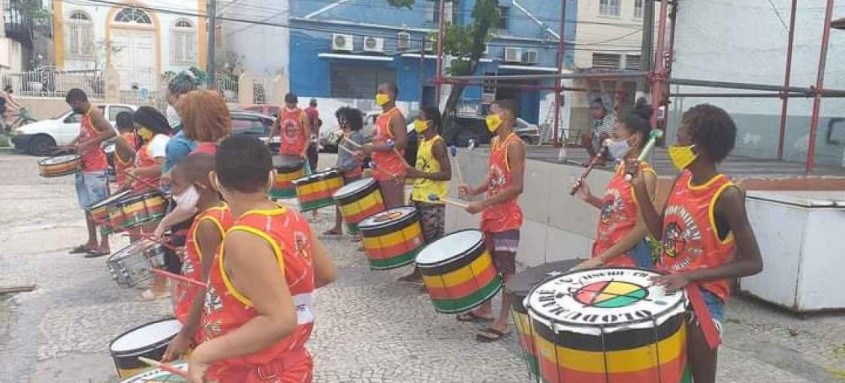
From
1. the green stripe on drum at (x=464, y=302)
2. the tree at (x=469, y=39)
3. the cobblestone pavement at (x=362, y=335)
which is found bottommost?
the cobblestone pavement at (x=362, y=335)

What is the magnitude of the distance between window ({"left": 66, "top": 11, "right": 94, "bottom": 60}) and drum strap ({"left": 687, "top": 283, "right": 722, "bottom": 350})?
97.6ft

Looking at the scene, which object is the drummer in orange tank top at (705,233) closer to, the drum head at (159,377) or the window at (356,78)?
the drum head at (159,377)

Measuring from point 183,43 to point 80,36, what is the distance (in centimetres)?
391

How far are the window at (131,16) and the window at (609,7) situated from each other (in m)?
18.7

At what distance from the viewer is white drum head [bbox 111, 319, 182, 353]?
318cm

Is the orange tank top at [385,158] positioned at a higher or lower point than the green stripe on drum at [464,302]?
higher

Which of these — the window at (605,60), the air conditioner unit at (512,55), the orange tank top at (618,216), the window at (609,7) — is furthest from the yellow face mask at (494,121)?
the window at (609,7)

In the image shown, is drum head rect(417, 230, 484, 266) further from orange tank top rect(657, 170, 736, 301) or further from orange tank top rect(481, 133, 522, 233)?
orange tank top rect(657, 170, 736, 301)

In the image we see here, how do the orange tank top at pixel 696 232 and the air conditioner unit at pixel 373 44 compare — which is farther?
the air conditioner unit at pixel 373 44

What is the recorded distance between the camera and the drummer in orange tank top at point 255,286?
1.93 meters

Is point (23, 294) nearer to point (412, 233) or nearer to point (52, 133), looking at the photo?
point (412, 233)

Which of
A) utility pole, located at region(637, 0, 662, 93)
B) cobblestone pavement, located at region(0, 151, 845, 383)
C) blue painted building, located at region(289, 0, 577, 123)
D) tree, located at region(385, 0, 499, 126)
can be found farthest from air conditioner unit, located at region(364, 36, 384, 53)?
cobblestone pavement, located at region(0, 151, 845, 383)

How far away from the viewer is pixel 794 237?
5.36m

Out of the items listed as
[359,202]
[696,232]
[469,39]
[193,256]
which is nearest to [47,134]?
[469,39]
